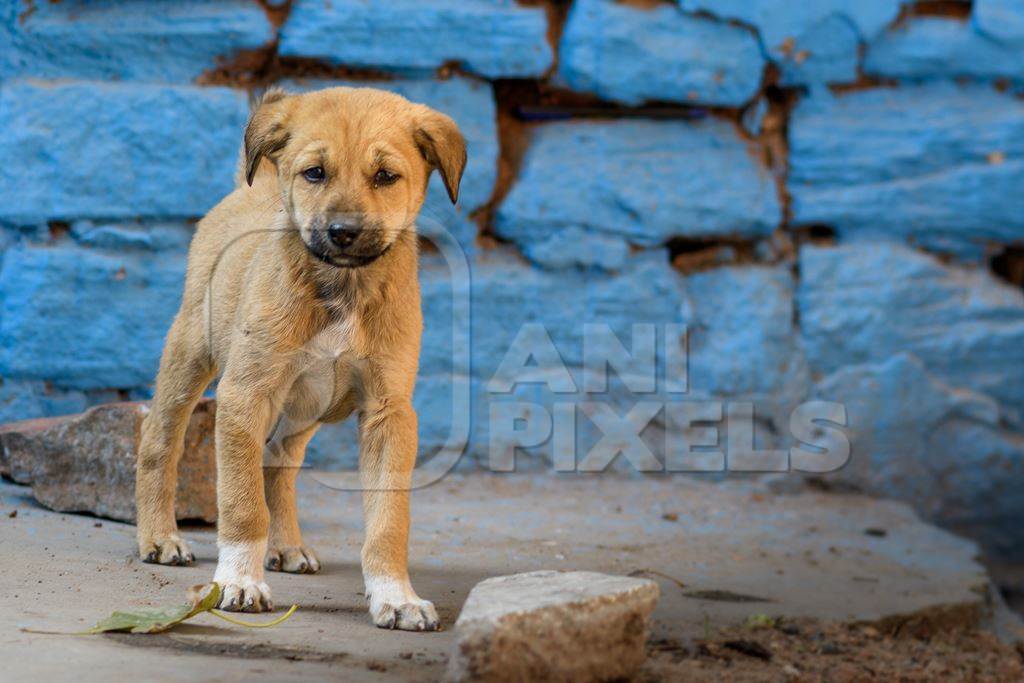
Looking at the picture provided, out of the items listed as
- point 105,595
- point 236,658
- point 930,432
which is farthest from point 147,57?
point 930,432

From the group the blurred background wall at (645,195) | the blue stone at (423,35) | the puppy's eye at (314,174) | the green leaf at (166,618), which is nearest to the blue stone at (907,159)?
the blurred background wall at (645,195)

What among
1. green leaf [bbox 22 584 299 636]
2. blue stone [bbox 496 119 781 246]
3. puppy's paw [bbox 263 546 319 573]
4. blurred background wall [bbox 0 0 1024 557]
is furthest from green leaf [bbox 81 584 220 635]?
blue stone [bbox 496 119 781 246]

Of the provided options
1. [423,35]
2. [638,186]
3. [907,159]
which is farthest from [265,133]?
[907,159]

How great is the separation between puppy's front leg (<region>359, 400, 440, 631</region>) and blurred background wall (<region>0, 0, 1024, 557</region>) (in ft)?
8.25

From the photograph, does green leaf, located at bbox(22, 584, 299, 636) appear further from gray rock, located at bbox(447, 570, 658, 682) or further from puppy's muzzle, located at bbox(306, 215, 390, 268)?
puppy's muzzle, located at bbox(306, 215, 390, 268)

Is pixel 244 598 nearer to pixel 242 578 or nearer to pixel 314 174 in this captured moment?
pixel 242 578

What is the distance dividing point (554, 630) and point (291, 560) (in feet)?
5.07

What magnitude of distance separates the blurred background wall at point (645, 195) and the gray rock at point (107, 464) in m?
1.09

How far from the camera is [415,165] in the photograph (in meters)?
3.67

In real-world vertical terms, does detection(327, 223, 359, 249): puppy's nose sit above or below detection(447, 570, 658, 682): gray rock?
above

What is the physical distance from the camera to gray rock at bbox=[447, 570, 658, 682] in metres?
2.68

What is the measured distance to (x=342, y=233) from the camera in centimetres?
342

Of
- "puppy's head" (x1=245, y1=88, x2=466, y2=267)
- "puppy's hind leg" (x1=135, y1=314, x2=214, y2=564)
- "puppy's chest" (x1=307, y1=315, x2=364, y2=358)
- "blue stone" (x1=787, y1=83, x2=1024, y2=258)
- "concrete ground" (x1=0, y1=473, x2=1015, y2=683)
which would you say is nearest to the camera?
"concrete ground" (x1=0, y1=473, x2=1015, y2=683)

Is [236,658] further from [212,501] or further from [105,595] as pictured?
[212,501]
